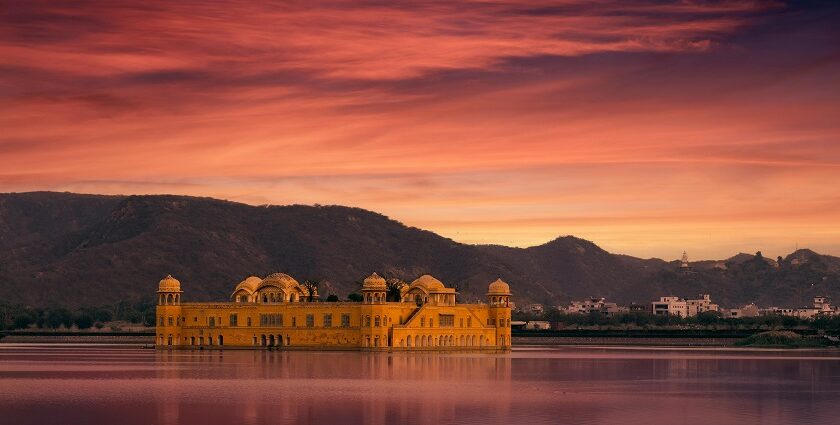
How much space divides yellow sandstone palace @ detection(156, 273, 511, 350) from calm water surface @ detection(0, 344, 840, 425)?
15.9 m

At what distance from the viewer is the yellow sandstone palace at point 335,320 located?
503 feet

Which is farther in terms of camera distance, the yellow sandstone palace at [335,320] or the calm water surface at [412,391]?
the yellow sandstone palace at [335,320]

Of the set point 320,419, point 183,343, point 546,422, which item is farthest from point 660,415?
point 183,343

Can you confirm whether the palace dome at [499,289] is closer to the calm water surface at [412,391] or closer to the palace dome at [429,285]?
the palace dome at [429,285]

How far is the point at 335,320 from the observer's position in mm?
154875

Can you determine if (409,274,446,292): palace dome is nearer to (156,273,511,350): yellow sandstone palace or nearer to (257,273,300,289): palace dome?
(156,273,511,350): yellow sandstone palace

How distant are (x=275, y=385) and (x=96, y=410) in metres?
20.6

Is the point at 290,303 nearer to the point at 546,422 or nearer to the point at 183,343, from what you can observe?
the point at 183,343

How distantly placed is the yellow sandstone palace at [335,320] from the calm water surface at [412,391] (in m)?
15.9

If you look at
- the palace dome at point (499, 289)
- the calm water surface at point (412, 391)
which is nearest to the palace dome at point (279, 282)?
the palace dome at point (499, 289)

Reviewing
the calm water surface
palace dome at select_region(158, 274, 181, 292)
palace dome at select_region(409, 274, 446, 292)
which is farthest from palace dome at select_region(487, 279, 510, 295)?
palace dome at select_region(158, 274, 181, 292)

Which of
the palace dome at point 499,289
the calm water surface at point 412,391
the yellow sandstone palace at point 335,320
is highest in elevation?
the palace dome at point 499,289

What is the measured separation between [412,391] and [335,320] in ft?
225

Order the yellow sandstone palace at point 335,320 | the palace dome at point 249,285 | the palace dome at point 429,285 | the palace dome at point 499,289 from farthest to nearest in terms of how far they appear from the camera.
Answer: the palace dome at point 499,289
the palace dome at point 249,285
the palace dome at point 429,285
the yellow sandstone palace at point 335,320
